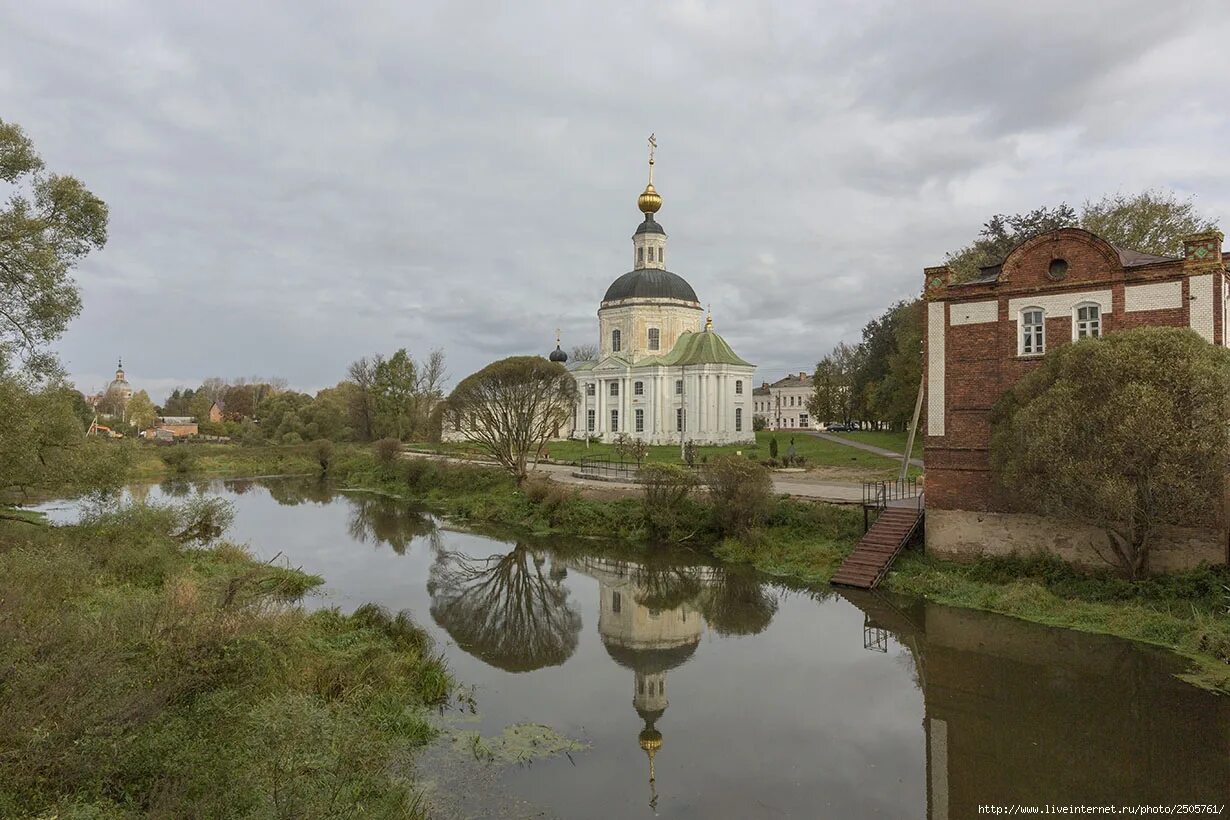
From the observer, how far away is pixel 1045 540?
16062 mm

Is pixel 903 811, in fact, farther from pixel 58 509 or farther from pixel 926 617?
pixel 58 509

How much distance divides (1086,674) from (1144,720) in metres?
1.72

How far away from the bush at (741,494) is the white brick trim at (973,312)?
6.99m

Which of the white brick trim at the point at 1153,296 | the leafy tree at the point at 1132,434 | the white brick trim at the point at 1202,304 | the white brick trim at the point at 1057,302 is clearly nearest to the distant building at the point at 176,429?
the white brick trim at the point at 1057,302

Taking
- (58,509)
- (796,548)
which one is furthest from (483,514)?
(58,509)

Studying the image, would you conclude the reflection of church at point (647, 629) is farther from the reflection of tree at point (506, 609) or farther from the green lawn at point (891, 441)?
the green lawn at point (891, 441)

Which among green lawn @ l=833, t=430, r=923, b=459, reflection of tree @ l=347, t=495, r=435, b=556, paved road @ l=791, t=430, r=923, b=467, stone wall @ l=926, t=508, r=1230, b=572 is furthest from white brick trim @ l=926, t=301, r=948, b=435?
green lawn @ l=833, t=430, r=923, b=459

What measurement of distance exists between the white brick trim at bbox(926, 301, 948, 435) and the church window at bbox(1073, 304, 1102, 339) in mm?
2713

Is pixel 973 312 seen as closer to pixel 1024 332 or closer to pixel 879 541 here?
pixel 1024 332

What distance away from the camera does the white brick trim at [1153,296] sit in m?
14.8

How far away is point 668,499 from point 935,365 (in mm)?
9423

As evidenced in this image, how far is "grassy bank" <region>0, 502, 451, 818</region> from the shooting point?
18.5ft

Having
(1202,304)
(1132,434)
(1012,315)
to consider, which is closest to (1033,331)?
(1012,315)

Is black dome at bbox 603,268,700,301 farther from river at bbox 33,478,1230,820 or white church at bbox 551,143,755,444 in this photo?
river at bbox 33,478,1230,820
